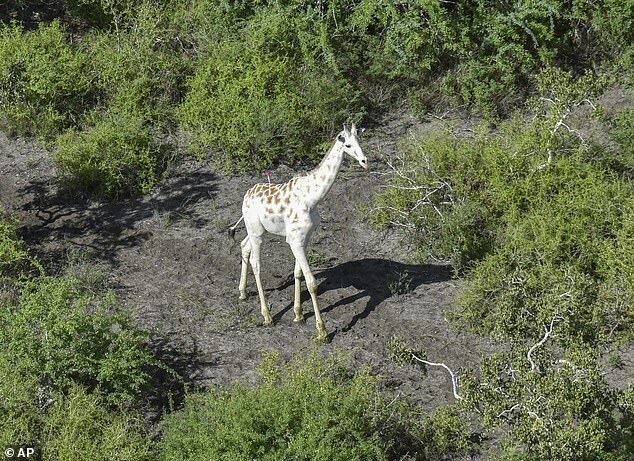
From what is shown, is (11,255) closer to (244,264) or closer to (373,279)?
(244,264)

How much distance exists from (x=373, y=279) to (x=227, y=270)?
177 cm

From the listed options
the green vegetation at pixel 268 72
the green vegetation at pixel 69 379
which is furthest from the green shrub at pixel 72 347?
the green vegetation at pixel 268 72

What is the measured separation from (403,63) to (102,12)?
5.25 metres

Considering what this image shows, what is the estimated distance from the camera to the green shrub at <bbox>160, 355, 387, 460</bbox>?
321 inches

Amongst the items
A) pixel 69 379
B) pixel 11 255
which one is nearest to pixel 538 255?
pixel 69 379

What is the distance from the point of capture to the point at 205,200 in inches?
528

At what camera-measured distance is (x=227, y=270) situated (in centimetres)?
1198

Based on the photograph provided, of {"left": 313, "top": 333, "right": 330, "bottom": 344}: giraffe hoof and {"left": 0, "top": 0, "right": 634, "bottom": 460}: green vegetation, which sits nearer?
{"left": 0, "top": 0, "right": 634, "bottom": 460}: green vegetation

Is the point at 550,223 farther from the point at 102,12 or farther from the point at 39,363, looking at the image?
the point at 102,12

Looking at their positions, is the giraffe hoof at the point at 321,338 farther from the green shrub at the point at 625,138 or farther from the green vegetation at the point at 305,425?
the green shrub at the point at 625,138

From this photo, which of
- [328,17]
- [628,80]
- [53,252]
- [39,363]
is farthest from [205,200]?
[628,80]

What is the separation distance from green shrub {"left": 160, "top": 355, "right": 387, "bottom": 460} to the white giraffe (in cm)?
183

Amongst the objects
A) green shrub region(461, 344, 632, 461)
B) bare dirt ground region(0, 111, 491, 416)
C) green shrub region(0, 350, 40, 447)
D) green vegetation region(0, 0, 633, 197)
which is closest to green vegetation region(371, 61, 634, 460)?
green shrub region(461, 344, 632, 461)

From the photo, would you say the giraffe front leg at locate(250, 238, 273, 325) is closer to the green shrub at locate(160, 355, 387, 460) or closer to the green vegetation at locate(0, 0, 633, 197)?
the green shrub at locate(160, 355, 387, 460)
